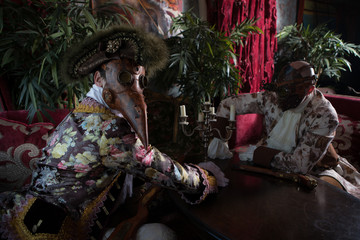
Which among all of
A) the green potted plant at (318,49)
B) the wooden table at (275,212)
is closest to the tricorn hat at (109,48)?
the wooden table at (275,212)

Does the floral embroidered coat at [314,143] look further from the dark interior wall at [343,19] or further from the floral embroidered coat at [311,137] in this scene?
the dark interior wall at [343,19]

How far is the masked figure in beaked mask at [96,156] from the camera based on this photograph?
0.93m

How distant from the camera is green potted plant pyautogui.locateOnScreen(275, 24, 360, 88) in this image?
166 inches

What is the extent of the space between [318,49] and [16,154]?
5.07 m

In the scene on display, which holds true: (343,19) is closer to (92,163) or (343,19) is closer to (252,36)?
(252,36)

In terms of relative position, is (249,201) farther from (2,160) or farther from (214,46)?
(214,46)

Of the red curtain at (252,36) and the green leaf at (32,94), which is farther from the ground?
the red curtain at (252,36)

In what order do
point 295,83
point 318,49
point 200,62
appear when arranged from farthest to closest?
point 318,49
point 200,62
point 295,83

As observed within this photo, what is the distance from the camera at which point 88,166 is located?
968 mm

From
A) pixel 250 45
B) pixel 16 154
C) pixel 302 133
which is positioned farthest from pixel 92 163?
pixel 250 45

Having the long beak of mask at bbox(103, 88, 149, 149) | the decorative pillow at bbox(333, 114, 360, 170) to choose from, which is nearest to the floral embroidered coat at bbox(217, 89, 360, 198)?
the decorative pillow at bbox(333, 114, 360, 170)

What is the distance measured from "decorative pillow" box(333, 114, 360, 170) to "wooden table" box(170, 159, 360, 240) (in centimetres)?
123

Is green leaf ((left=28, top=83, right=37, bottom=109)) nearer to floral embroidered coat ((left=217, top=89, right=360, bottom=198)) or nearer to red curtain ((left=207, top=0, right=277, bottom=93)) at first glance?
floral embroidered coat ((left=217, top=89, right=360, bottom=198))

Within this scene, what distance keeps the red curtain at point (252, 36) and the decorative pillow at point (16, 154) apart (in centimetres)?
303
